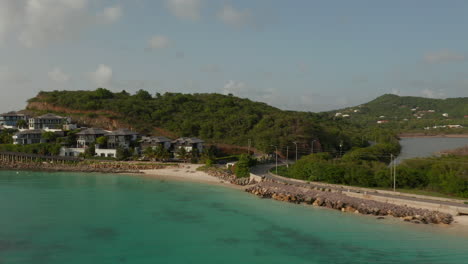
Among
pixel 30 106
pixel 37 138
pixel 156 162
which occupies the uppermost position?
pixel 30 106

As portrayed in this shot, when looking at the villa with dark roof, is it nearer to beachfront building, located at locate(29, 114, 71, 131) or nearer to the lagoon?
beachfront building, located at locate(29, 114, 71, 131)

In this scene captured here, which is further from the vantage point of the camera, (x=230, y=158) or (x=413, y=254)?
(x=230, y=158)

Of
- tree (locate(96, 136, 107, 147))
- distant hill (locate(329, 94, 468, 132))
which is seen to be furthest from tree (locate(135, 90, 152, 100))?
distant hill (locate(329, 94, 468, 132))

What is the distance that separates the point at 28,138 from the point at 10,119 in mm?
17549

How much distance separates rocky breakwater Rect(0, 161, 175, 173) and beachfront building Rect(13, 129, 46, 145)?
6.21m

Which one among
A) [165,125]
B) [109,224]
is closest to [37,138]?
[165,125]

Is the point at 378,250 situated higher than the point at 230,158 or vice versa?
the point at 230,158

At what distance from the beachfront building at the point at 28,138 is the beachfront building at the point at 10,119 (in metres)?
14.3

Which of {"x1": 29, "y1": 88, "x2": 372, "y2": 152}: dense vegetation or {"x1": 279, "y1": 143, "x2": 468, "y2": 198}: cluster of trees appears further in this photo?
{"x1": 29, "y1": 88, "x2": 372, "y2": 152}: dense vegetation

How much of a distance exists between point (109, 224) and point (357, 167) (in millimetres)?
24415

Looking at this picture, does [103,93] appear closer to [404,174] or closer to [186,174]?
[186,174]

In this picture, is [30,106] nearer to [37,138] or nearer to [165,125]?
[37,138]

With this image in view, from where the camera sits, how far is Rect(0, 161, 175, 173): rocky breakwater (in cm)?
5122

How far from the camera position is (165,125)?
7388 centimetres
